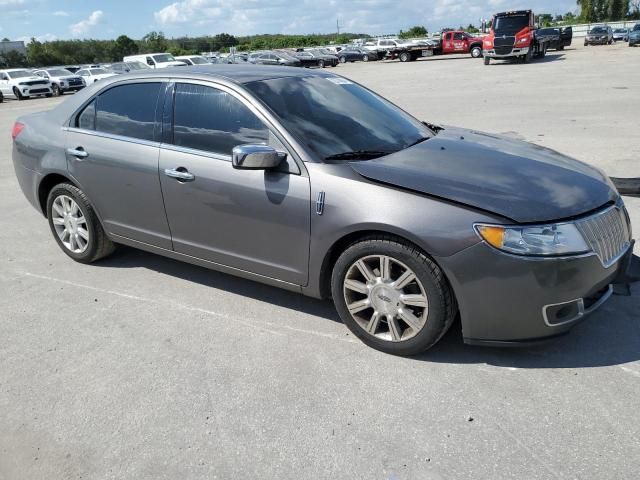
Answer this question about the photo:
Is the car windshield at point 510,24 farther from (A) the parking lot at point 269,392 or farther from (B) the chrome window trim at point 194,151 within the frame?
(B) the chrome window trim at point 194,151

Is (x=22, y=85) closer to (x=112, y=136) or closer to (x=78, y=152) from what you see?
(x=78, y=152)

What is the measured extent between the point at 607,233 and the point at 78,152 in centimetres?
384

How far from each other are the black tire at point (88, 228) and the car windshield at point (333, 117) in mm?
1847

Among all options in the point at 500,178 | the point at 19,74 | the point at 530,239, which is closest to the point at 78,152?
the point at 500,178

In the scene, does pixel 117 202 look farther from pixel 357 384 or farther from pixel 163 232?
pixel 357 384

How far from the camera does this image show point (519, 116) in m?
12.0

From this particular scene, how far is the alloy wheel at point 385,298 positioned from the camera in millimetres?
3174

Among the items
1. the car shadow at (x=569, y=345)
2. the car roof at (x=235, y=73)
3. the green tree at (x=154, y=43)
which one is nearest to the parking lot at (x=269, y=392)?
the car shadow at (x=569, y=345)

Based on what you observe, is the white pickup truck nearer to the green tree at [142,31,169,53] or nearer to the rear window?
the rear window

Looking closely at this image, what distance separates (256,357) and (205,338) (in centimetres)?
44

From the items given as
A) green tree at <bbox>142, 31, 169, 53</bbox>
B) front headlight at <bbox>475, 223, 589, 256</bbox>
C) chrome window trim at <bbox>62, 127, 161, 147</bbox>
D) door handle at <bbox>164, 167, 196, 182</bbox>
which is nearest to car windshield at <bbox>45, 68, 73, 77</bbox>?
chrome window trim at <bbox>62, 127, 161, 147</bbox>

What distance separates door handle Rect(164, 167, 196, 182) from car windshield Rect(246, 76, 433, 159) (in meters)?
0.70

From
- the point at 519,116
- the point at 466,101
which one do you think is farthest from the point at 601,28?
the point at 519,116

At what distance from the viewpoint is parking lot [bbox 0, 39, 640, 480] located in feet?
8.37
